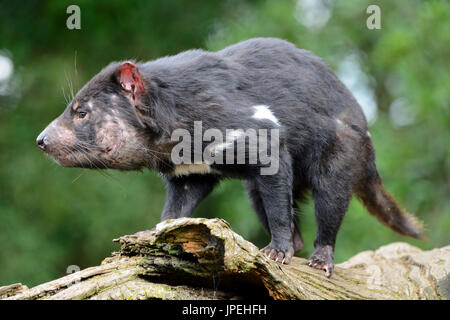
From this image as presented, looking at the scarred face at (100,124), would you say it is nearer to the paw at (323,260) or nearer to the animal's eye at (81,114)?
the animal's eye at (81,114)

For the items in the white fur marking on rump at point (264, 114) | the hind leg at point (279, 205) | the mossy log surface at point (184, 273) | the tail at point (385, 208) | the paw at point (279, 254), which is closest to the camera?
the mossy log surface at point (184, 273)

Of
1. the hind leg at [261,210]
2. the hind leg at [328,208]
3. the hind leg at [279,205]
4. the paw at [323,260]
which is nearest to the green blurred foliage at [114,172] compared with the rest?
the hind leg at [261,210]

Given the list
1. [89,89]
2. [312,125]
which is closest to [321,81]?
[312,125]

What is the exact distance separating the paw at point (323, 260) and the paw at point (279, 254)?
0.43m

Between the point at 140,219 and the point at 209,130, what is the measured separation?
6.15 meters

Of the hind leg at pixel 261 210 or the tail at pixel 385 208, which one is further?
the tail at pixel 385 208

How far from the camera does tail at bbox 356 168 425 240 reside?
629 cm

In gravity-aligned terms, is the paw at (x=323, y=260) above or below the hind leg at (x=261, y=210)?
below

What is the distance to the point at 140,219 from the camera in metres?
10.8

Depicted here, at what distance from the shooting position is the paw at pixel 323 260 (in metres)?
5.21

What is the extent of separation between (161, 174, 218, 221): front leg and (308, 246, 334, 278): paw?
1.12m

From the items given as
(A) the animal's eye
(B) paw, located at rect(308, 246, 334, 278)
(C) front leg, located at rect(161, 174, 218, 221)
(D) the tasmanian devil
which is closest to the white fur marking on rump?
(D) the tasmanian devil

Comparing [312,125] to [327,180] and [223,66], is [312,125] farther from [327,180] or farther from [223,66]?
[223,66]

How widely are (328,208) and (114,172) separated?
5320 millimetres
